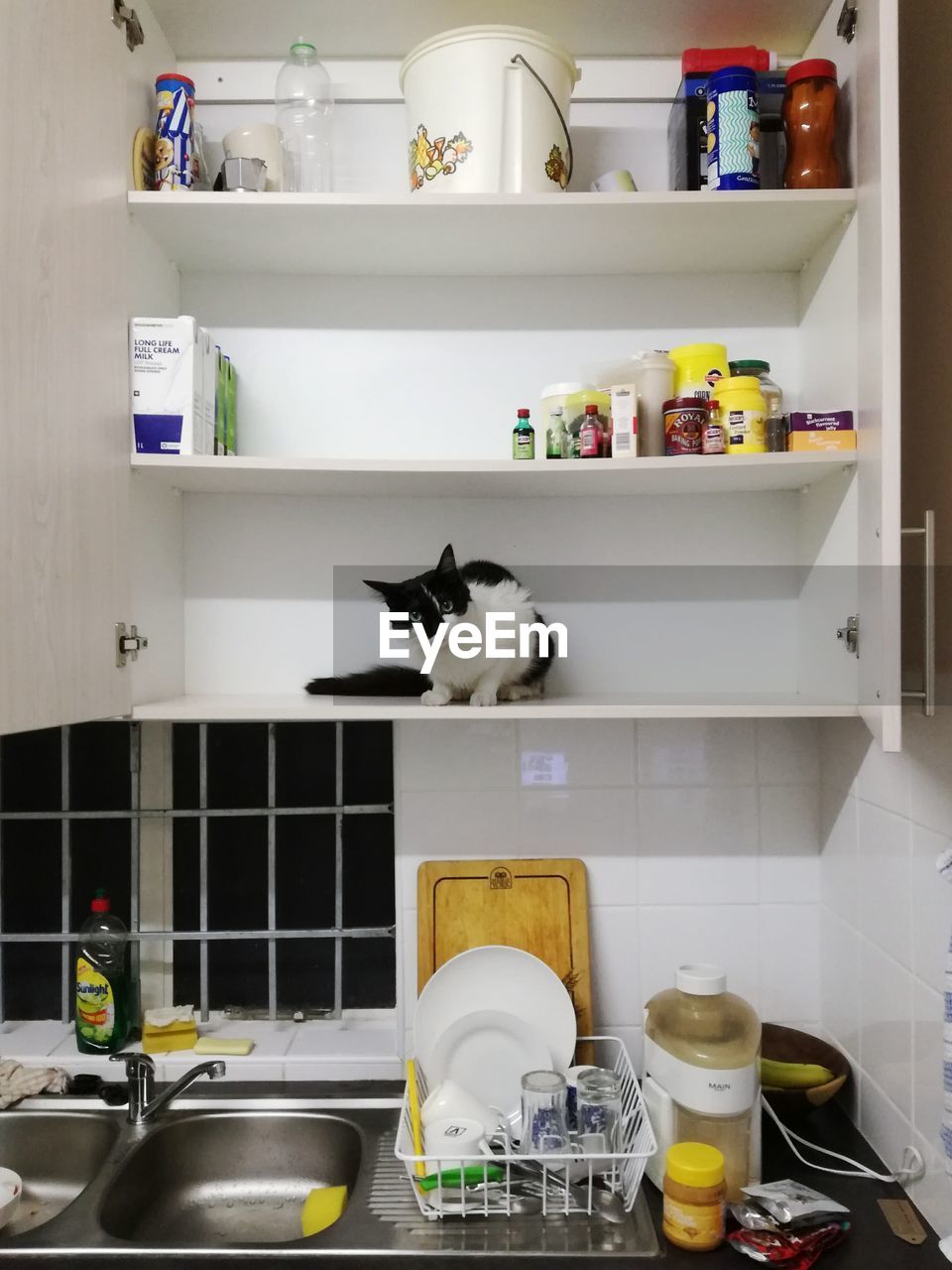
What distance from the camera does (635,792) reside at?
155 cm

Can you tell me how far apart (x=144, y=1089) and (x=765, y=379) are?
144 cm

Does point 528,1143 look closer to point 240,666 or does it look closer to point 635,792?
point 635,792

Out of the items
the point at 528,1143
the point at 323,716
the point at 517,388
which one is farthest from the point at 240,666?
the point at 528,1143

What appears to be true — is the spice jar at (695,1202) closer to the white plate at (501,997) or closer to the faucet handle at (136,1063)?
the white plate at (501,997)

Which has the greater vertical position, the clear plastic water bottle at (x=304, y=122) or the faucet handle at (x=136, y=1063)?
the clear plastic water bottle at (x=304, y=122)

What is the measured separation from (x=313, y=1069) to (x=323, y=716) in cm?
62

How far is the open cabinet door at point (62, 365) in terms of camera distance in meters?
0.95

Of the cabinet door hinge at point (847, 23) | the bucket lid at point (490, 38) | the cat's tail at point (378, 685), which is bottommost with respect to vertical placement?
the cat's tail at point (378, 685)

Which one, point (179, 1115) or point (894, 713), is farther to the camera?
point (179, 1115)

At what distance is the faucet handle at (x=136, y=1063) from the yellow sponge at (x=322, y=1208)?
1.02 feet

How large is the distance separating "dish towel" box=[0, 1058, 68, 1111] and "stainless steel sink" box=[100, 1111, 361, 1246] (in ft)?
0.61

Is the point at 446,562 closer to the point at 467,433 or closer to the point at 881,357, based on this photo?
the point at 467,433

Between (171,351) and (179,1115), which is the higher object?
(171,351)

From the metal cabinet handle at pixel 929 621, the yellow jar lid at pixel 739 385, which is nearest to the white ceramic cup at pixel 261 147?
the yellow jar lid at pixel 739 385
